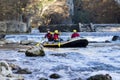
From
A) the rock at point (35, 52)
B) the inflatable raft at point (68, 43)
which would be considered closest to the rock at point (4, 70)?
the rock at point (35, 52)

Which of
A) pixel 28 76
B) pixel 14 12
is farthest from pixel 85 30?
pixel 28 76

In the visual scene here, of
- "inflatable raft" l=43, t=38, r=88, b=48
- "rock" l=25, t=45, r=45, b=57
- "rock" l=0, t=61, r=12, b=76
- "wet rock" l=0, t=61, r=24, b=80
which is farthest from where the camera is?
"inflatable raft" l=43, t=38, r=88, b=48

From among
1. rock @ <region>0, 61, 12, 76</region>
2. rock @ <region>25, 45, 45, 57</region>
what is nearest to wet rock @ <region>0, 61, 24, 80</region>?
rock @ <region>0, 61, 12, 76</region>

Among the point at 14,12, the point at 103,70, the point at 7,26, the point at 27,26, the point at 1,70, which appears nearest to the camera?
the point at 1,70

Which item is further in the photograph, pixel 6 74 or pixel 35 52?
pixel 35 52

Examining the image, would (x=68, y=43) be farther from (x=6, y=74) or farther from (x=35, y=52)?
(x=6, y=74)

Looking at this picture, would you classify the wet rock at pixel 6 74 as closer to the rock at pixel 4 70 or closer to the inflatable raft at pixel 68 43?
the rock at pixel 4 70

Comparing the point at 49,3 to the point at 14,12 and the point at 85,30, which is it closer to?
the point at 14,12

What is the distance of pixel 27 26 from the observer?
5875cm

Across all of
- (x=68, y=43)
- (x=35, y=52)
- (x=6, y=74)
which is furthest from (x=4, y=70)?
(x=68, y=43)

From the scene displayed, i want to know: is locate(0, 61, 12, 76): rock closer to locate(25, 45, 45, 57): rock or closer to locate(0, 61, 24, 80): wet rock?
locate(0, 61, 24, 80): wet rock

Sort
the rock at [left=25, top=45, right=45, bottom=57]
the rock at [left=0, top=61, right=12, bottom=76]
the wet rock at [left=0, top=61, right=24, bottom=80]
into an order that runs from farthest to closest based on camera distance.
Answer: the rock at [left=25, top=45, right=45, bottom=57] → the rock at [left=0, top=61, right=12, bottom=76] → the wet rock at [left=0, top=61, right=24, bottom=80]

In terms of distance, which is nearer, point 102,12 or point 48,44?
point 48,44

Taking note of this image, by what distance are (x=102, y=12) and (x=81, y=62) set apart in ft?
178
